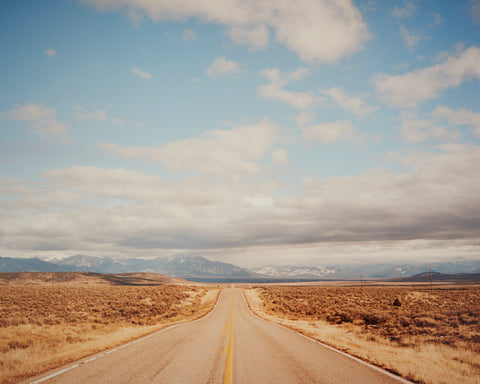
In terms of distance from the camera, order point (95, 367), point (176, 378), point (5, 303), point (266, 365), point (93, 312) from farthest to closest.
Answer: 1. point (5, 303)
2. point (93, 312)
3. point (266, 365)
4. point (95, 367)
5. point (176, 378)

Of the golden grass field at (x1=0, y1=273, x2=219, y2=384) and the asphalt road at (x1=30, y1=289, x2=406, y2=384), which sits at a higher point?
the asphalt road at (x1=30, y1=289, x2=406, y2=384)

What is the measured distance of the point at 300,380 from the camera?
7.86 metres

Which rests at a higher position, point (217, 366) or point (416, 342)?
point (217, 366)

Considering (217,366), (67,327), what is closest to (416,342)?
(217,366)

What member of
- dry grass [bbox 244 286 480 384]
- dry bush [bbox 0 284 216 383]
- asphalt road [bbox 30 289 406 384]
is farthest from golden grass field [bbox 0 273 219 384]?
dry grass [bbox 244 286 480 384]

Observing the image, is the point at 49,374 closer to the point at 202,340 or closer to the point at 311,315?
the point at 202,340

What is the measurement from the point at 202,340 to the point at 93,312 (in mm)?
23102

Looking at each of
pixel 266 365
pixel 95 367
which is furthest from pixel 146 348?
pixel 266 365

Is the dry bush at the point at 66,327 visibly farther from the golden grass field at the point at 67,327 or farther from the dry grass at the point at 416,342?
the dry grass at the point at 416,342

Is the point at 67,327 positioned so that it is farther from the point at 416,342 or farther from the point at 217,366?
the point at 416,342

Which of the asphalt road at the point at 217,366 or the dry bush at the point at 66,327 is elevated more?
the asphalt road at the point at 217,366

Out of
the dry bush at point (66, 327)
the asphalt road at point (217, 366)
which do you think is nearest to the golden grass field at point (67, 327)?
the dry bush at point (66, 327)

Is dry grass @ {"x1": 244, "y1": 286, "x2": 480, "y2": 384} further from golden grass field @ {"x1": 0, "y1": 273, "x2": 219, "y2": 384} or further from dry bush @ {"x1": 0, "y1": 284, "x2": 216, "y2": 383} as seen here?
dry bush @ {"x1": 0, "y1": 284, "x2": 216, "y2": 383}

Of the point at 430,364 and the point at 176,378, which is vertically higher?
the point at 176,378
